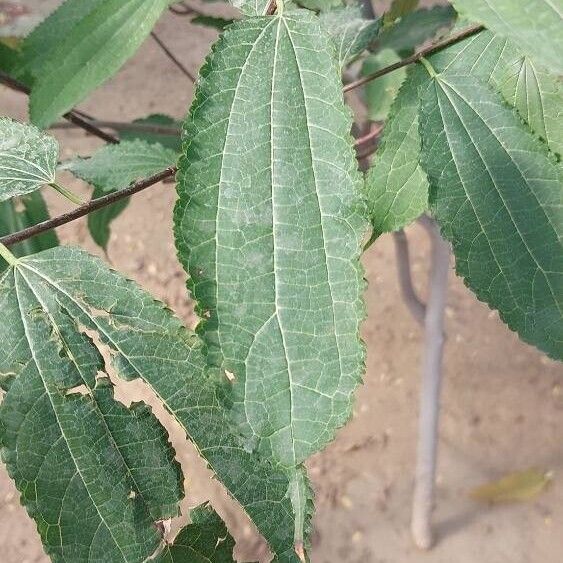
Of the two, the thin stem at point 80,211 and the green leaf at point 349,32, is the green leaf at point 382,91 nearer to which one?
the green leaf at point 349,32

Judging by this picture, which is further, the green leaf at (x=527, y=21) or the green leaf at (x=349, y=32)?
the green leaf at (x=349, y=32)

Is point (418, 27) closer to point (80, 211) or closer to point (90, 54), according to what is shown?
point (90, 54)

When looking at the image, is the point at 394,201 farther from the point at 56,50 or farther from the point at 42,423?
the point at 56,50

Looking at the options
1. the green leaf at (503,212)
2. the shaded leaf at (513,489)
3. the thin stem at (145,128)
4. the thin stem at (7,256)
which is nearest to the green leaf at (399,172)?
the green leaf at (503,212)

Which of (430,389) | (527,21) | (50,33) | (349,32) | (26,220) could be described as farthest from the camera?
(430,389)

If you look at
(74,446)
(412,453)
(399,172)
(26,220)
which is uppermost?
(399,172)

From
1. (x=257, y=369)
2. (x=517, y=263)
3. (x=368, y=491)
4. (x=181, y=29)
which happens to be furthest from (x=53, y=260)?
(x=181, y=29)

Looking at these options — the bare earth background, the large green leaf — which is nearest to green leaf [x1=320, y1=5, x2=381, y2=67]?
the large green leaf

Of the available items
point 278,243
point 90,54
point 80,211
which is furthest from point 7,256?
point 90,54
